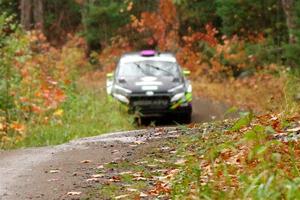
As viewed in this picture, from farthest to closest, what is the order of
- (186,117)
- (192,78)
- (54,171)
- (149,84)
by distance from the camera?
1. (192,78)
2. (186,117)
3. (149,84)
4. (54,171)

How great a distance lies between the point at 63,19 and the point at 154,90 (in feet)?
108

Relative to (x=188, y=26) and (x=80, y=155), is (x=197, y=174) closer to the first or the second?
(x=80, y=155)

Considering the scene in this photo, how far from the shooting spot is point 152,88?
16.3 meters

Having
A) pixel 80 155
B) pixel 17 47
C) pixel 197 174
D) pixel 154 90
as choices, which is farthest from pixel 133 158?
pixel 154 90

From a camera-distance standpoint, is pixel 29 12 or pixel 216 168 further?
pixel 29 12

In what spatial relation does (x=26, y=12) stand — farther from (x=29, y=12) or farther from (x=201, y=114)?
(x=201, y=114)

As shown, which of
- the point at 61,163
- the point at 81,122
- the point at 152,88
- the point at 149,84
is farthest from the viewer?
the point at 149,84

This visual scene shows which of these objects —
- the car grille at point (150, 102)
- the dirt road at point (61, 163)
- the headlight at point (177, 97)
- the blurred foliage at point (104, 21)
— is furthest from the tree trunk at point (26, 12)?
the dirt road at point (61, 163)

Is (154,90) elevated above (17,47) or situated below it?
Answer: below

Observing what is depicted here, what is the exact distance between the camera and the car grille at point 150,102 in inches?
636

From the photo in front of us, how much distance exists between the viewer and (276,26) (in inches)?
1014

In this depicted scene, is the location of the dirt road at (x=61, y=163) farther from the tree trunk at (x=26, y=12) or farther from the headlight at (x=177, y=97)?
the tree trunk at (x=26, y=12)

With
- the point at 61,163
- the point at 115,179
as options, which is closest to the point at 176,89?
the point at 61,163

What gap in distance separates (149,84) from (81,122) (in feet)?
7.24
